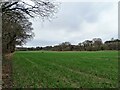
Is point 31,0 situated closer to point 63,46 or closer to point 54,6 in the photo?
point 54,6

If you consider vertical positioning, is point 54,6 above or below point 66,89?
above

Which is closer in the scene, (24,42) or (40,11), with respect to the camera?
(40,11)

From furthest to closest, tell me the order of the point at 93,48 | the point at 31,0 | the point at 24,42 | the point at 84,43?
1. the point at 84,43
2. the point at 93,48
3. the point at 24,42
4. the point at 31,0

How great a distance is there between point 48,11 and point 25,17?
8.34 feet

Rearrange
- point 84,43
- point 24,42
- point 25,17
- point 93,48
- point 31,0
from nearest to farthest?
point 31,0
point 25,17
point 24,42
point 93,48
point 84,43

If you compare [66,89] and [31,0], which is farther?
[31,0]

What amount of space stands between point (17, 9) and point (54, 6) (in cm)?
324

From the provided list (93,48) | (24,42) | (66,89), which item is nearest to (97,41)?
(93,48)

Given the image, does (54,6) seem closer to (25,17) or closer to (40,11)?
(40,11)

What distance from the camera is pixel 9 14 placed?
2744 cm

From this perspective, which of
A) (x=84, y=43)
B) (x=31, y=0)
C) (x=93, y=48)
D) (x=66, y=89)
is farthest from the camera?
(x=84, y=43)

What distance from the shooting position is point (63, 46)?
151625 millimetres

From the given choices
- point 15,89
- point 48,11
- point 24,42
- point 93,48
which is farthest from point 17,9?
point 93,48

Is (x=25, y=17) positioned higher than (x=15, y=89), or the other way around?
(x=25, y=17)
